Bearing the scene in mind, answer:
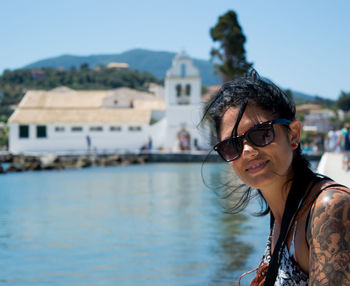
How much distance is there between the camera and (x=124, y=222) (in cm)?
1195

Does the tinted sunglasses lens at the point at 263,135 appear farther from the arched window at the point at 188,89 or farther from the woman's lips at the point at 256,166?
the arched window at the point at 188,89

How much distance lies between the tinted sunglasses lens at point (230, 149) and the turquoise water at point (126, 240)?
5.11 m

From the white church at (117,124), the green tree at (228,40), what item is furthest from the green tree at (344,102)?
the green tree at (228,40)

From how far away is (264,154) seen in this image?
5.75 ft

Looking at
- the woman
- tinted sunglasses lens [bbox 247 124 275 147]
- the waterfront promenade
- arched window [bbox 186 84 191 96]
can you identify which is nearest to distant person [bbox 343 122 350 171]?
the waterfront promenade

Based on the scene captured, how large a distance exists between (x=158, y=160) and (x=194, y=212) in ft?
82.0

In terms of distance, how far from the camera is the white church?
41.7 metres

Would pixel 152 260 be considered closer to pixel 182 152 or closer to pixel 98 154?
pixel 182 152

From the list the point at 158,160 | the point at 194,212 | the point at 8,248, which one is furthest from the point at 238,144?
the point at 158,160

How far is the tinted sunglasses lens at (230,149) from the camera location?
1.81 m

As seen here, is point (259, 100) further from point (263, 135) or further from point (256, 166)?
point (256, 166)

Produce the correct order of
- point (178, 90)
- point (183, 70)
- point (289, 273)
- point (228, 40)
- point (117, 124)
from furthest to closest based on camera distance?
point (117, 124) → point (178, 90) → point (183, 70) → point (228, 40) → point (289, 273)

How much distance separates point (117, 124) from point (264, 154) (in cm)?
4374

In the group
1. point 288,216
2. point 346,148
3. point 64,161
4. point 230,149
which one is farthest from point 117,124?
point 288,216
